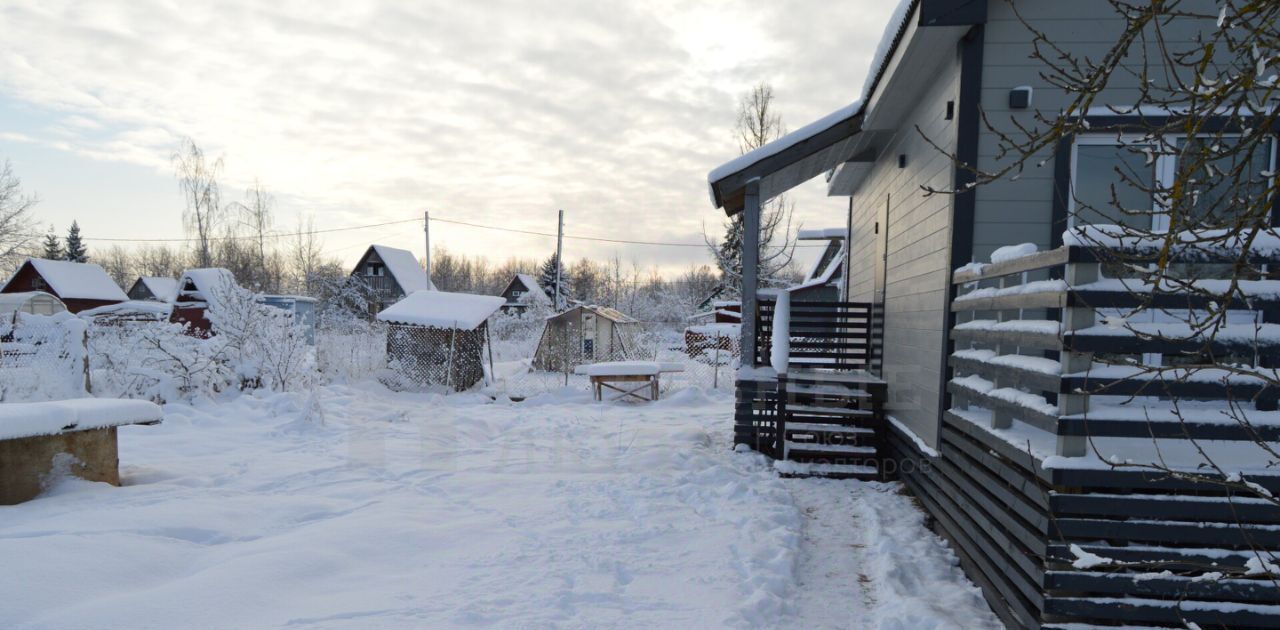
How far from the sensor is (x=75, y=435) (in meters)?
4.78

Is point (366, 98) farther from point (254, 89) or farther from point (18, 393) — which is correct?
point (18, 393)

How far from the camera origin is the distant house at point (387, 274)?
3391cm

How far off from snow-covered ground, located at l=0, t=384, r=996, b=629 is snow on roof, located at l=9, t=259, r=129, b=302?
97.2 ft

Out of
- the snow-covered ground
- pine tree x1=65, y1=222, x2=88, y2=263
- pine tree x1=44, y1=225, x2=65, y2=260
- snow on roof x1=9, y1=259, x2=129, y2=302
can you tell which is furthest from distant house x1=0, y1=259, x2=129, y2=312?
the snow-covered ground

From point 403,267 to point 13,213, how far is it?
16630 mm

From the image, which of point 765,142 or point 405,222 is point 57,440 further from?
point 405,222

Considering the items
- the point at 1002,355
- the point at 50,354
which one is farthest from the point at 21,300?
the point at 1002,355

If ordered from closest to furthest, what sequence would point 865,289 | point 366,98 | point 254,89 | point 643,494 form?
point 643,494 < point 865,289 < point 254,89 < point 366,98

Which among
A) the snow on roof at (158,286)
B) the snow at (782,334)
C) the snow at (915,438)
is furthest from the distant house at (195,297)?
the snow at (915,438)

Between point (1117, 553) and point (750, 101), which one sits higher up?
point (750, 101)

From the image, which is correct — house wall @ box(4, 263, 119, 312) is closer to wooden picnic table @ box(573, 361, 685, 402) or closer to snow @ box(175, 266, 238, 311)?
snow @ box(175, 266, 238, 311)

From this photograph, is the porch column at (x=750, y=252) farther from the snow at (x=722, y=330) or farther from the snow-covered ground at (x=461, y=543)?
the snow at (x=722, y=330)

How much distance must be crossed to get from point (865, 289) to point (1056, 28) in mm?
4838

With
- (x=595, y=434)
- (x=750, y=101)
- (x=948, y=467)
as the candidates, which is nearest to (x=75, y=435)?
(x=595, y=434)
